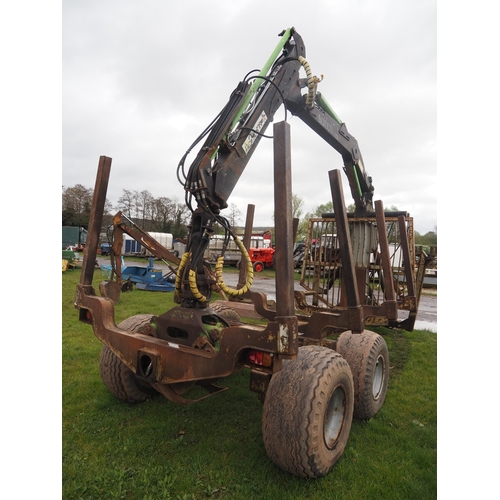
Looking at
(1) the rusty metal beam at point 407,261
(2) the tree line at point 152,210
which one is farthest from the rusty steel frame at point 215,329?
(2) the tree line at point 152,210

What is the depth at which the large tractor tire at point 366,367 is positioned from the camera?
362cm

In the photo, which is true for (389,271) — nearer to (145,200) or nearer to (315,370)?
(315,370)

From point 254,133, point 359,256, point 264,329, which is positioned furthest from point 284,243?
point 359,256

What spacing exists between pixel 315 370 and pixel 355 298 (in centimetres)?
111

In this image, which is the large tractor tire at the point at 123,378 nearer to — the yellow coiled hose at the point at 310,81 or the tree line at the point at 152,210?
the yellow coiled hose at the point at 310,81

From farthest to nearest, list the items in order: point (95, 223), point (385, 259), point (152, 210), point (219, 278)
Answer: point (152, 210), point (385, 259), point (95, 223), point (219, 278)

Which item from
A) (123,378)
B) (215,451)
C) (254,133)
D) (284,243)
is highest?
(254,133)

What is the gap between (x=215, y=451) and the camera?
3.03m

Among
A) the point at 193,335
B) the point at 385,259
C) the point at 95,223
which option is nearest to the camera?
the point at 193,335

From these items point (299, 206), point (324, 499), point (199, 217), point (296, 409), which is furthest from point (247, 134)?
point (299, 206)

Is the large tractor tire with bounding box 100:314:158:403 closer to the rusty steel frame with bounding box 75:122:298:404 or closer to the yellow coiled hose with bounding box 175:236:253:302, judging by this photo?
the rusty steel frame with bounding box 75:122:298:404

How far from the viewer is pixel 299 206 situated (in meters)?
39.8

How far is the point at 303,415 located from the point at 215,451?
102 centimetres

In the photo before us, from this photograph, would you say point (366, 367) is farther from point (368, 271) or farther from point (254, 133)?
point (368, 271)
